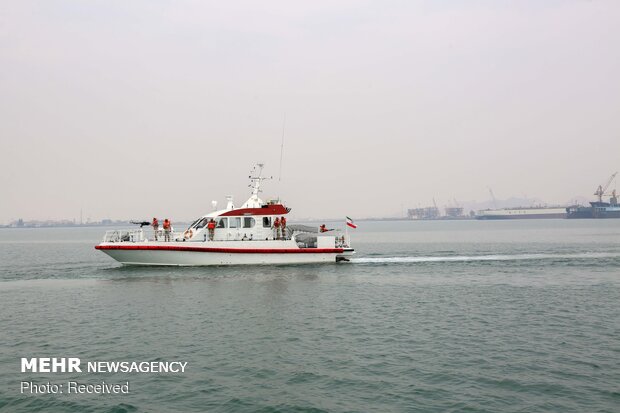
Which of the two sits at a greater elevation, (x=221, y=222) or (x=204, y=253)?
(x=221, y=222)

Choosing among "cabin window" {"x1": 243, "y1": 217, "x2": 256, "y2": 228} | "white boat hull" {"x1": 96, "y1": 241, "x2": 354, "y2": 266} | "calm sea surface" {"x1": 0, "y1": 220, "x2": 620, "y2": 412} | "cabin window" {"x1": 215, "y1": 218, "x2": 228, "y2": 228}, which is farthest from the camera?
"cabin window" {"x1": 243, "y1": 217, "x2": 256, "y2": 228}

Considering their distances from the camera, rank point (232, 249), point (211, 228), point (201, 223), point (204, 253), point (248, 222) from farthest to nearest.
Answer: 1. point (201, 223)
2. point (248, 222)
3. point (211, 228)
4. point (232, 249)
5. point (204, 253)

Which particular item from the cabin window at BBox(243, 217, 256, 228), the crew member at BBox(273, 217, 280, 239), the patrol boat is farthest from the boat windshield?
the crew member at BBox(273, 217, 280, 239)

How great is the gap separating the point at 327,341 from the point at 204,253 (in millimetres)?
20094

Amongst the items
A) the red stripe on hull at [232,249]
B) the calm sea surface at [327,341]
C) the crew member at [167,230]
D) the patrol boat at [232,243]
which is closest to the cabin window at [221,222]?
the patrol boat at [232,243]

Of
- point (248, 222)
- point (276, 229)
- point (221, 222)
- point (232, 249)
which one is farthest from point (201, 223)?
point (276, 229)

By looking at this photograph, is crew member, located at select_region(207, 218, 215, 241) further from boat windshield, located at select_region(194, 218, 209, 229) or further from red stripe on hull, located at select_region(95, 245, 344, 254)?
red stripe on hull, located at select_region(95, 245, 344, 254)

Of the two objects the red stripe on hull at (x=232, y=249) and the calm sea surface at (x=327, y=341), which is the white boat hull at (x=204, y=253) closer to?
the red stripe on hull at (x=232, y=249)

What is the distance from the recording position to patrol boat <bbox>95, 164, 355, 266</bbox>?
109 feet

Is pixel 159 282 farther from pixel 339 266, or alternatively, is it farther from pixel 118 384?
pixel 118 384

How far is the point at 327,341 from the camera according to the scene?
Result: 15.4 metres

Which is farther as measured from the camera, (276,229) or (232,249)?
(276,229)

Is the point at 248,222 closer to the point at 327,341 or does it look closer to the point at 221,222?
the point at 221,222

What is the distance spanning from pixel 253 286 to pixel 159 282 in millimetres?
6282
